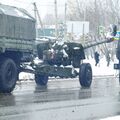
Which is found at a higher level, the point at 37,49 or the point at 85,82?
the point at 37,49

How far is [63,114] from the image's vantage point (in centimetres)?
1212

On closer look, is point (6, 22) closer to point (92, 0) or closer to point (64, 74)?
point (64, 74)

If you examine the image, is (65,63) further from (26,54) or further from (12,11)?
(12,11)

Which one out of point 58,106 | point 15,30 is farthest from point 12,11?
point 58,106

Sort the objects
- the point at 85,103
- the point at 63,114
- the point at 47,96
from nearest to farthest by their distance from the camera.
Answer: the point at 63,114
the point at 85,103
the point at 47,96

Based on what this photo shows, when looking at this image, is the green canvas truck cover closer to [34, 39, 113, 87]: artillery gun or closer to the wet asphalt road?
the wet asphalt road

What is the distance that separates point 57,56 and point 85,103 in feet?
21.4

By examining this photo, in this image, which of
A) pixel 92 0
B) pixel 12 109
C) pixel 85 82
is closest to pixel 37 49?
pixel 85 82

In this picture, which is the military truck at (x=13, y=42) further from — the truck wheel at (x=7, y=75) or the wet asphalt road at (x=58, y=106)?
the wet asphalt road at (x=58, y=106)

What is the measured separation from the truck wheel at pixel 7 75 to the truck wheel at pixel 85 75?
4.56 metres

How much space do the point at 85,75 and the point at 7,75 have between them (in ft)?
17.0

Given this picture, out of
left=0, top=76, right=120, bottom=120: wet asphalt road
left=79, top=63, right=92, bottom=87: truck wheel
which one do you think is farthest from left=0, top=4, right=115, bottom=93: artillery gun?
left=0, top=76, right=120, bottom=120: wet asphalt road

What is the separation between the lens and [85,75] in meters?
21.8

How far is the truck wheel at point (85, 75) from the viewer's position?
71.2 ft
